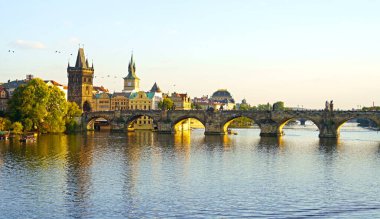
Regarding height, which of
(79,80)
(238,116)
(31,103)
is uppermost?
(79,80)

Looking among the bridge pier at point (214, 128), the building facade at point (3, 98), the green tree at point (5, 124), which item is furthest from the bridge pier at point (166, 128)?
the building facade at point (3, 98)

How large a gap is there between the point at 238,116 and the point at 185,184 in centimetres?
8210

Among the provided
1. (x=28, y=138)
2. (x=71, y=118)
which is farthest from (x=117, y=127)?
(x=28, y=138)

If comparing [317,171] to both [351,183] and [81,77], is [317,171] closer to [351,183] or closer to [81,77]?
[351,183]

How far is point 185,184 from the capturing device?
1960 inches

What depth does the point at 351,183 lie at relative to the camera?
51375mm

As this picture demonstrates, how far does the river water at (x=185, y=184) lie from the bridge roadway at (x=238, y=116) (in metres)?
40.0

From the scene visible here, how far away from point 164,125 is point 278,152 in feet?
188

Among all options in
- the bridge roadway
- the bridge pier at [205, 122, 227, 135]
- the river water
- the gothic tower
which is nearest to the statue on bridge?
the bridge roadway

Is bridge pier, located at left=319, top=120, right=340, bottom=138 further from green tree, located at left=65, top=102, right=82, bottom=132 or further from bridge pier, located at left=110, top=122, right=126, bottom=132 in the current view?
green tree, located at left=65, top=102, right=82, bottom=132

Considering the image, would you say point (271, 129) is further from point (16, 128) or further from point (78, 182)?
point (78, 182)

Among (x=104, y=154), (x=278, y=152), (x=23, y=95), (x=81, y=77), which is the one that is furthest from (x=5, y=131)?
(x=81, y=77)

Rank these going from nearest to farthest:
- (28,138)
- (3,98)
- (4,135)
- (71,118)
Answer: (28,138) → (4,135) → (71,118) → (3,98)

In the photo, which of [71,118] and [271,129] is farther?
[71,118]
